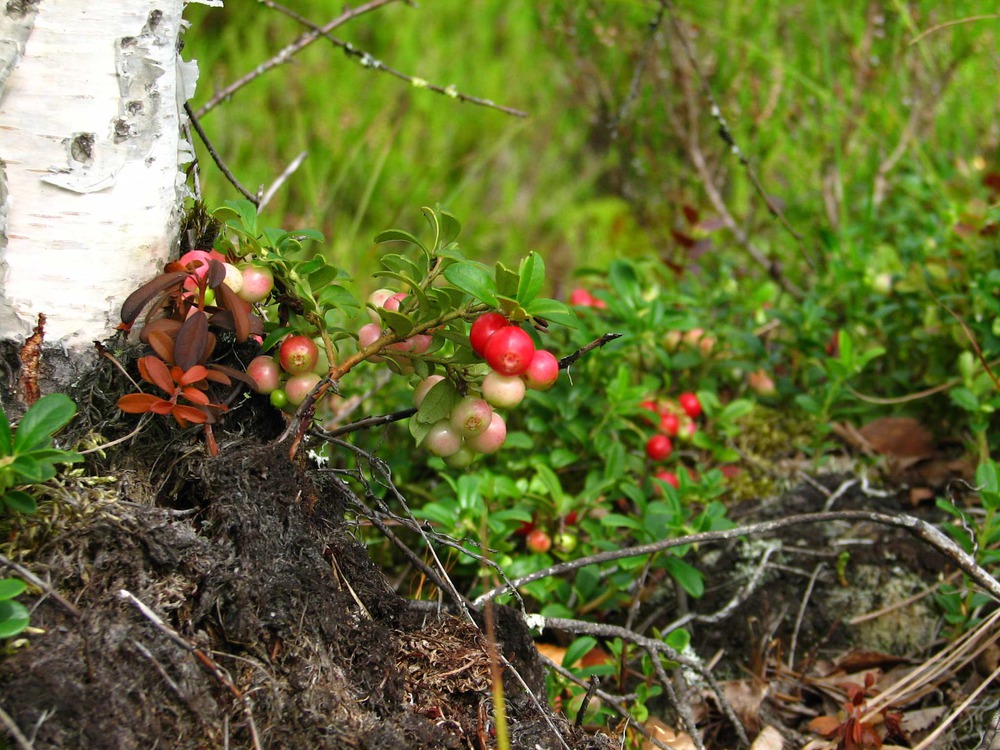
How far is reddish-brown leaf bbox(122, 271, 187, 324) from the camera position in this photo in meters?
1.28

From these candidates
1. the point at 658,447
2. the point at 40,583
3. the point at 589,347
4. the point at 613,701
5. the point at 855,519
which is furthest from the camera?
the point at 658,447

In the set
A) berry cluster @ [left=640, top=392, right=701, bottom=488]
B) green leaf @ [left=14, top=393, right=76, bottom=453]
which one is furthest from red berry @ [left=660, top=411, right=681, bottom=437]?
green leaf @ [left=14, top=393, right=76, bottom=453]

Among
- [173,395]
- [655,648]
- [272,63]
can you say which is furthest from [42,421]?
[272,63]

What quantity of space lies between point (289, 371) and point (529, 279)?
1.34ft

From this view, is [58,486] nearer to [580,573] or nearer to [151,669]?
[151,669]

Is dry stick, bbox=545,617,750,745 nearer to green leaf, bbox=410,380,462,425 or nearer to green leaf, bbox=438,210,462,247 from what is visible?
green leaf, bbox=410,380,462,425

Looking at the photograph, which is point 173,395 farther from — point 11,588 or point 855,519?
point 855,519

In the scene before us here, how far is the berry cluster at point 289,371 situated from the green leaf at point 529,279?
350mm

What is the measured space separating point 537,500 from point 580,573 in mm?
225

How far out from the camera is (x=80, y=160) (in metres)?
1.31

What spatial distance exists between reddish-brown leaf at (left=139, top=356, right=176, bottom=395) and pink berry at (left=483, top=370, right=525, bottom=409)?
0.46m

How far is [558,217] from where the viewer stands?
4.82 m

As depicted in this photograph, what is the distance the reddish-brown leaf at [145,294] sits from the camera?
4.19 ft

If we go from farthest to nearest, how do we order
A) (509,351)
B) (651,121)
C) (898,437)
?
1. (651,121)
2. (898,437)
3. (509,351)
